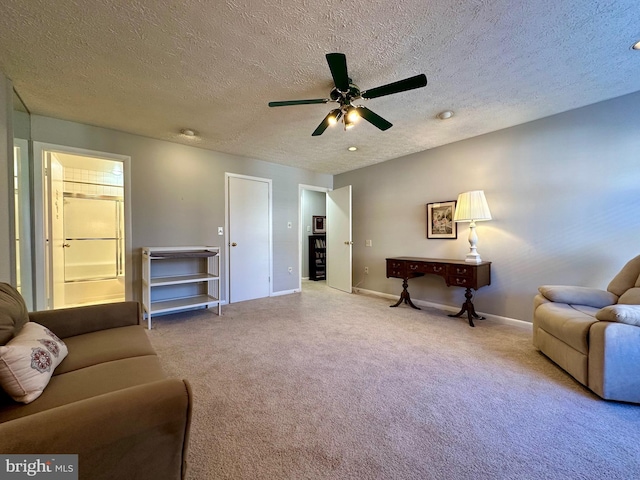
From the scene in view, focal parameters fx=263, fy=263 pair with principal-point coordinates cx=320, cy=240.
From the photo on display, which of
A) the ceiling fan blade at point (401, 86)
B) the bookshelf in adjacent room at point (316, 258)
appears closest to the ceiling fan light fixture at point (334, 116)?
the ceiling fan blade at point (401, 86)

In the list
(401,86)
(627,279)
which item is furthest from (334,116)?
(627,279)

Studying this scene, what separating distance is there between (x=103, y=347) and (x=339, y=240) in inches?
162

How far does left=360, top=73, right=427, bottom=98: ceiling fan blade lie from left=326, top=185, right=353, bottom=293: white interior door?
3.01m

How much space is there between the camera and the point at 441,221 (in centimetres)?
391

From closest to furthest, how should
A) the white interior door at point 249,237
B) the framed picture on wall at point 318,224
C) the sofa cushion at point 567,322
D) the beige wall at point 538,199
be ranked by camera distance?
the sofa cushion at point 567,322, the beige wall at point 538,199, the white interior door at point 249,237, the framed picture on wall at point 318,224

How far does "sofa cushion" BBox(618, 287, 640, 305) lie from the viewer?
2.02m

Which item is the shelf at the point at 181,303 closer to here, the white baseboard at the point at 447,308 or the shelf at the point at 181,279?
the shelf at the point at 181,279

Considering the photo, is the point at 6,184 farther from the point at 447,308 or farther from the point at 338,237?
the point at 447,308

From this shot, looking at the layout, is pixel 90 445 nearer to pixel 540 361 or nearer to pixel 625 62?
pixel 540 361

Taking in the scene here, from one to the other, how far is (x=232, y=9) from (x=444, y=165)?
3.32 metres

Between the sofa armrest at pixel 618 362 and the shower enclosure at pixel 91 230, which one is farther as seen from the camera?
the shower enclosure at pixel 91 230

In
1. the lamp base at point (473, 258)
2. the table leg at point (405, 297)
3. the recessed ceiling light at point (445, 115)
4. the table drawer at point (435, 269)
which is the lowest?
the table leg at point (405, 297)

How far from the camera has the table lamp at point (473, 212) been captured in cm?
324

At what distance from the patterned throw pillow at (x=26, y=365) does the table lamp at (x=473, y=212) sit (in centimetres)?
380
